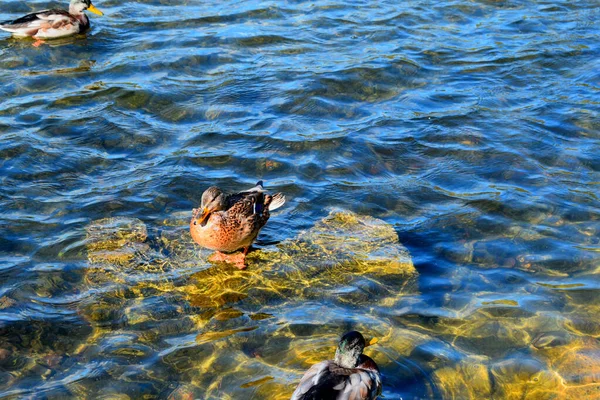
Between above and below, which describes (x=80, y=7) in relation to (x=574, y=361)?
above

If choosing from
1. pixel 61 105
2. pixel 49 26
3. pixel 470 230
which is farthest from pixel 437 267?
pixel 49 26

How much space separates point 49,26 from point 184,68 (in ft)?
8.50

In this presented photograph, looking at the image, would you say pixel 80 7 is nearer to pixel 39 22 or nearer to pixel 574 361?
pixel 39 22

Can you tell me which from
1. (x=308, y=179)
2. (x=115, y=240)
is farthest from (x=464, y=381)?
(x=308, y=179)

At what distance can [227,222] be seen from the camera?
22.0 ft

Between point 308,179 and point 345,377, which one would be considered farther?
point 308,179

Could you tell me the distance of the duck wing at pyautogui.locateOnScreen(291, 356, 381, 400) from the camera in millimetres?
4680

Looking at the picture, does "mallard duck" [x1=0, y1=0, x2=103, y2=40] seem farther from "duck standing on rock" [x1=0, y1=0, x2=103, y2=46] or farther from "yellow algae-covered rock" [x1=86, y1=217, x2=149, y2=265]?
"yellow algae-covered rock" [x1=86, y1=217, x2=149, y2=265]

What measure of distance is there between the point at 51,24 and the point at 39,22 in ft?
0.71

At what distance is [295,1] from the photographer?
13805mm

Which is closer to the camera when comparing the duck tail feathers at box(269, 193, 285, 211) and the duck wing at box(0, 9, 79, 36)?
the duck tail feathers at box(269, 193, 285, 211)

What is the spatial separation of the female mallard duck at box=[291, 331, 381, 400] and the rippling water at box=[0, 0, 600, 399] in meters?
0.29

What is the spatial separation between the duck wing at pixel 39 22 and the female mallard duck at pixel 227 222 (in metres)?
6.38

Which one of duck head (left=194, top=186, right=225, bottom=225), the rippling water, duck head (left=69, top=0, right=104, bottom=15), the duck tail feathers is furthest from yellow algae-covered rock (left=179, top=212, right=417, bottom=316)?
duck head (left=69, top=0, right=104, bottom=15)
